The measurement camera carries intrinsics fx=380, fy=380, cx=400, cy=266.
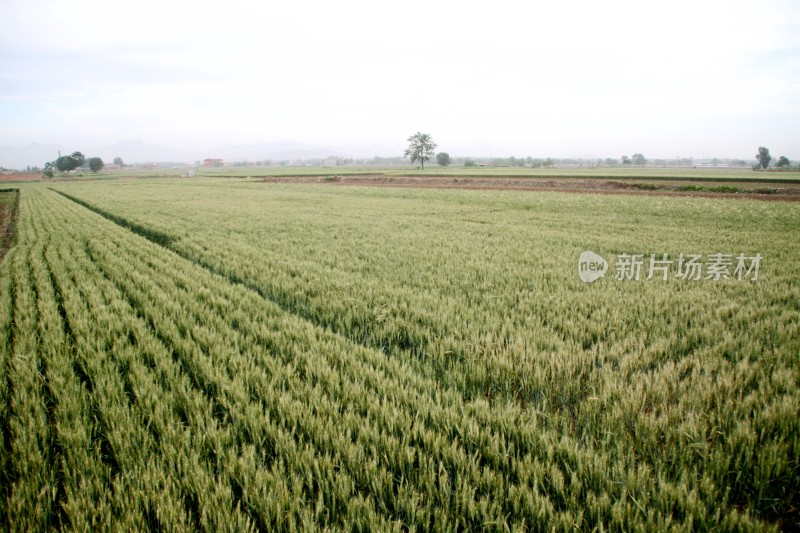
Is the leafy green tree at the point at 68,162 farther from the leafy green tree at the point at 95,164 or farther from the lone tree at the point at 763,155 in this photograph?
the lone tree at the point at 763,155

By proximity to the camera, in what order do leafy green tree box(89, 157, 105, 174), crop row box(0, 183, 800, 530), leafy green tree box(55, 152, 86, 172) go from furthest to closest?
leafy green tree box(89, 157, 105, 174) → leafy green tree box(55, 152, 86, 172) → crop row box(0, 183, 800, 530)

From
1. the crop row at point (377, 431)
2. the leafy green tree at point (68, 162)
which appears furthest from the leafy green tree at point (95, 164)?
the crop row at point (377, 431)

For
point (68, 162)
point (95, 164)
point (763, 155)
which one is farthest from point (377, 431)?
point (95, 164)

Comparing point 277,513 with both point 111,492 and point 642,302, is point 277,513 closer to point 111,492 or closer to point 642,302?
point 111,492

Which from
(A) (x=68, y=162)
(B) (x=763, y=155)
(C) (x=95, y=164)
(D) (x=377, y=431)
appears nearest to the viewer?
(D) (x=377, y=431)

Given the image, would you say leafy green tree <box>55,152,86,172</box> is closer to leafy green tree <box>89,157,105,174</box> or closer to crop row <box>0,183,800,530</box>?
leafy green tree <box>89,157,105,174</box>

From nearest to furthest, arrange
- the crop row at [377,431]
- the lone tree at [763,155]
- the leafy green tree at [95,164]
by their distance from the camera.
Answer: the crop row at [377,431], the lone tree at [763,155], the leafy green tree at [95,164]

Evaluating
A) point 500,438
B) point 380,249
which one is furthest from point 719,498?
point 380,249

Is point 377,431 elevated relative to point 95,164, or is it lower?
lower

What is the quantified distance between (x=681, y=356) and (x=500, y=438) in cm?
275

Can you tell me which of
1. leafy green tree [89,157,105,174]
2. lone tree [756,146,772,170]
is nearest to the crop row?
lone tree [756,146,772,170]

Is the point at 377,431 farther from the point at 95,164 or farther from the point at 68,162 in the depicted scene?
the point at 95,164

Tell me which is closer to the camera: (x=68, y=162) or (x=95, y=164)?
(x=68, y=162)

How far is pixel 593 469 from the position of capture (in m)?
2.59
